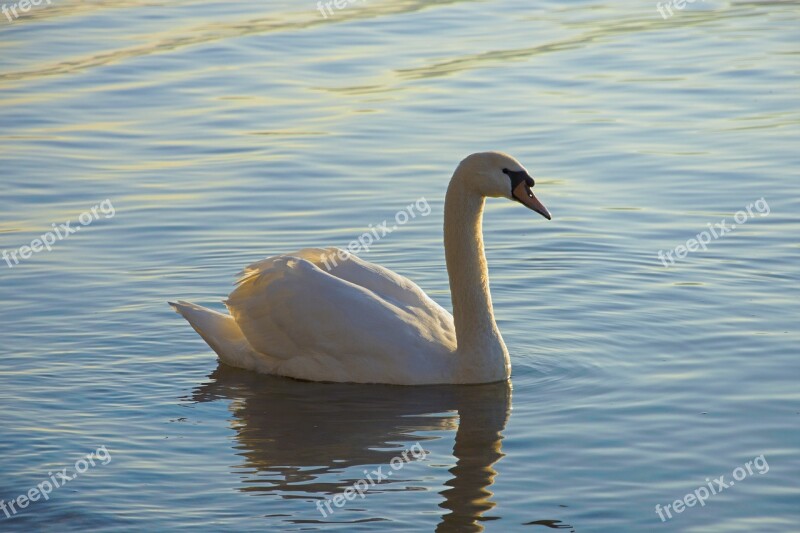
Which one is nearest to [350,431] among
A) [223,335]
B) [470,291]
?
[470,291]

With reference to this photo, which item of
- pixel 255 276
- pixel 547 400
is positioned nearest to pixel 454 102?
pixel 255 276

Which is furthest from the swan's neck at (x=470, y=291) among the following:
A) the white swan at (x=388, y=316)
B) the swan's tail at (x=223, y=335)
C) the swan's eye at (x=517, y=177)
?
the swan's tail at (x=223, y=335)

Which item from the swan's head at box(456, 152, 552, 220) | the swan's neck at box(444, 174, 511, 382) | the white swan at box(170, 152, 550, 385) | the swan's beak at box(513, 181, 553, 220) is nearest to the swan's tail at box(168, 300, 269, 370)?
the white swan at box(170, 152, 550, 385)

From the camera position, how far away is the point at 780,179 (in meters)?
15.1

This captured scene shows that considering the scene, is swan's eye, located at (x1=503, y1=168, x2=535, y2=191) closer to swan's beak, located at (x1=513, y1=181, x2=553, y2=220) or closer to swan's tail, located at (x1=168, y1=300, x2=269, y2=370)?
swan's beak, located at (x1=513, y1=181, x2=553, y2=220)

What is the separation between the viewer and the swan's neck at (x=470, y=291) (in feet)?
33.9

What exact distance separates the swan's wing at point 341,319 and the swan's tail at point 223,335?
3.7 inches

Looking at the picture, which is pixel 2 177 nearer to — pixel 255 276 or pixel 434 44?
pixel 255 276

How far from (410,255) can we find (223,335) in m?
2.62

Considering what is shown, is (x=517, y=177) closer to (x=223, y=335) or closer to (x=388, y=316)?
(x=388, y=316)

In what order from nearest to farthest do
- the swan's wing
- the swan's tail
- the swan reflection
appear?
the swan reflection, the swan's wing, the swan's tail

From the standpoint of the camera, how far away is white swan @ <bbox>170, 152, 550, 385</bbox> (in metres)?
10.3

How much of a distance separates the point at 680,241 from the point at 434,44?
9.91 meters

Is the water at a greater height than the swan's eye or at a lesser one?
lesser
